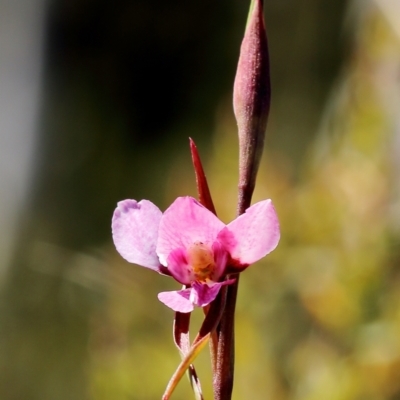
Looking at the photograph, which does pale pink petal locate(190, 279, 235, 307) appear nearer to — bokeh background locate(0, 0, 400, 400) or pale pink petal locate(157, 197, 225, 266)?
pale pink petal locate(157, 197, 225, 266)

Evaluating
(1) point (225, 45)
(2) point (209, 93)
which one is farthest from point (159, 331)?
(1) point (225, 45)

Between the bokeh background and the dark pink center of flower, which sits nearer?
the dark pink center of flower

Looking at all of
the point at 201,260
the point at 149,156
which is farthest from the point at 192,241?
the point at 149,156

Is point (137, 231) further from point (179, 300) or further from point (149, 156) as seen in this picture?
point (149, 156)

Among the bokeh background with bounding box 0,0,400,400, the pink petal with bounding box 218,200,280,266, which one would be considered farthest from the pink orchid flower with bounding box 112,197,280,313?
the bokeh background with bounding box 0,0,400,400

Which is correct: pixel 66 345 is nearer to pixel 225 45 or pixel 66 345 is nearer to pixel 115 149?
pixel 115 149

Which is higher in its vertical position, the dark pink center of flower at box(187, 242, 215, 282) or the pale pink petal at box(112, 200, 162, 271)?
the pale pink petal at box(112, 200, 162, 271)

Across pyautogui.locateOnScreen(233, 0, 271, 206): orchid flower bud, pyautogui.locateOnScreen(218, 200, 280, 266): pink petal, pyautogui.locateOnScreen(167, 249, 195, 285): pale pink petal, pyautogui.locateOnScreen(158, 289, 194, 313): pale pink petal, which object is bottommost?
pyautogui.locateOnScreen(158, 289, 194, 313): pale pink petal

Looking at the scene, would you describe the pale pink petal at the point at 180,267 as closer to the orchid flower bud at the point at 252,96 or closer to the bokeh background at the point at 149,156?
the orchid flower bud at the point at 252,96
